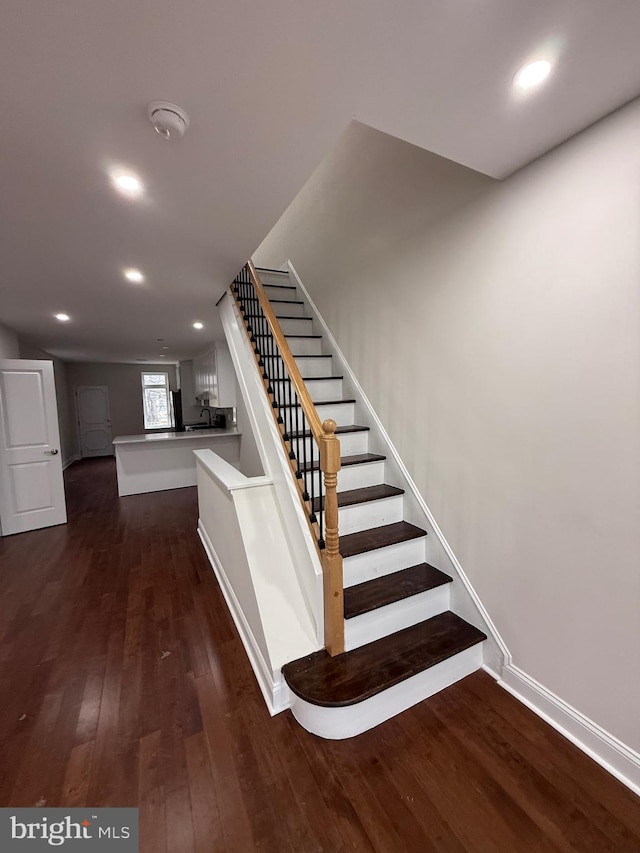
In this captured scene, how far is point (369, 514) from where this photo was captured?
2336 millimetres

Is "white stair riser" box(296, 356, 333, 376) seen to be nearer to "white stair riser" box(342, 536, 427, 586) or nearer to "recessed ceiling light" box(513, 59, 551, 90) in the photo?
"white stair riser" box(342, 536, 427, 586)

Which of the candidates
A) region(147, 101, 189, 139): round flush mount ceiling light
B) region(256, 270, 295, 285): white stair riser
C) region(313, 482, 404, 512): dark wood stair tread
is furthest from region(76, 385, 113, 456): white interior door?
region(147, 101, 189, 139): round flush mount ceiling light

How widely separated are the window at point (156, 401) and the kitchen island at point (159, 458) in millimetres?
4481

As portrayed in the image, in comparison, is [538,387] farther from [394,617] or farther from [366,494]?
[394,617]

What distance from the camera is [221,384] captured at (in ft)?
19.6

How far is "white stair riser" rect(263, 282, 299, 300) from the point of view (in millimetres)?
3975

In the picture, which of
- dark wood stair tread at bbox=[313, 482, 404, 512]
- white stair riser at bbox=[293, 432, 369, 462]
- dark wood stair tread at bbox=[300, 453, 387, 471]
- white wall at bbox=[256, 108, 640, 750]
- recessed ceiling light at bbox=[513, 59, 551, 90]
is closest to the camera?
recessed ceiling light at bbox=[513, 59, 551, 90]

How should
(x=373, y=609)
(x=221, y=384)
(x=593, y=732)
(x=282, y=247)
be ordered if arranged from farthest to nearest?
(x=221, y=384)
(x=282, y=247)
(x=373, y=609)
(x=593, y=732)

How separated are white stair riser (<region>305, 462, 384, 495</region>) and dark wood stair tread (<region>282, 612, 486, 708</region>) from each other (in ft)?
3.12

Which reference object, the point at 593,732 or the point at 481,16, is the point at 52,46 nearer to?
the point at 481,16

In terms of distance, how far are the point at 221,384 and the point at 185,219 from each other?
4.07 metres

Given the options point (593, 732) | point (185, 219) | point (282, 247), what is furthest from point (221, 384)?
point (593, 732)

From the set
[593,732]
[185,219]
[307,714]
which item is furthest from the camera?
[185,219]

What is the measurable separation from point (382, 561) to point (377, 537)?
5.7 inches
